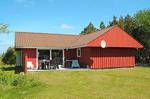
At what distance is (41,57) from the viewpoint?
31.5m

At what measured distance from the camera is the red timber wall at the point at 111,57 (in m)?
30.2

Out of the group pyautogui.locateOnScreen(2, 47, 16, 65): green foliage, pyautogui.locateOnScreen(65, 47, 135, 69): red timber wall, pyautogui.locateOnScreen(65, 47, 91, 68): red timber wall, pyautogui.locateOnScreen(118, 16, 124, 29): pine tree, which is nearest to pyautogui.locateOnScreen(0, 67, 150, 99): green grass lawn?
pyautogui.locateOnScreen(65, 47, 135, 69): red timber wall

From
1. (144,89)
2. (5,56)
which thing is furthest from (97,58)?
(5,56)

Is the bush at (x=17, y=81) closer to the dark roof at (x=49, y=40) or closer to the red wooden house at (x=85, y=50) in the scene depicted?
the red wooden house at (x=85, y=50)

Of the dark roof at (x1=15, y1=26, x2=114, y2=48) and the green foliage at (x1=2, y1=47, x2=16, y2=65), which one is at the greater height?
the dark roof at (x1=15, y1=26, x2=114, y2=48)

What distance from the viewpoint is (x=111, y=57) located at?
31.3 metres

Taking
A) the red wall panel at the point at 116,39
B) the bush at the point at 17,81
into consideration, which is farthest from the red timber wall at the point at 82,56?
the bush at the point at 17,81

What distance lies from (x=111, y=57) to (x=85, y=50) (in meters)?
3.17

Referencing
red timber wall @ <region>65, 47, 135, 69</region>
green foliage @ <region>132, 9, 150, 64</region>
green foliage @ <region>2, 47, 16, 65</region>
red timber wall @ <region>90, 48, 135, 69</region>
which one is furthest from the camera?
green foliage @ <region>2, 47, 16, 65</region>

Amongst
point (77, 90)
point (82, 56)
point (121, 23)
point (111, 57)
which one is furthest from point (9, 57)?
point (77, 90)

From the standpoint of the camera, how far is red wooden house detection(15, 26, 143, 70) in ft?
98.6

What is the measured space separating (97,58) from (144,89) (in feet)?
42.2

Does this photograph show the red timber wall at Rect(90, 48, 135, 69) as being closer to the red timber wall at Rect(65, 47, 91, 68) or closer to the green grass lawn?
the red timber wall at Rect(65, 47, 91, 68)

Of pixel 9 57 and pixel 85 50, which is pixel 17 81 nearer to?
pixel 85 50
